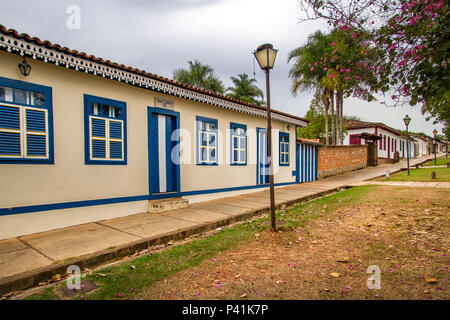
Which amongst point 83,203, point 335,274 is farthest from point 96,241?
point 335,274

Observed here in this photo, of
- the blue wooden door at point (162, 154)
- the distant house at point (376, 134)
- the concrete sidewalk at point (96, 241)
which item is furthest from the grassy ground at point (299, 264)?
the distant house at point (376, 134)

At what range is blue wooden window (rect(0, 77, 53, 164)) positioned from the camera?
13.9ft

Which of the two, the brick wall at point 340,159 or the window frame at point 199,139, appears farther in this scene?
the brick wall at point 340,159

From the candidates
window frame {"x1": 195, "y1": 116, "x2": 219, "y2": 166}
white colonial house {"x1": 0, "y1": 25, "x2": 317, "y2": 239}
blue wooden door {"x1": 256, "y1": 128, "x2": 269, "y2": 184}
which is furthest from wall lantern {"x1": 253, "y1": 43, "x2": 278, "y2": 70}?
blue wooden door {"x1": 256, "y1": 128, "x2": 269, "y2": 184}

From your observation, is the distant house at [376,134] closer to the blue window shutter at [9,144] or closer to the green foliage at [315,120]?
the green foliage at [315,120]

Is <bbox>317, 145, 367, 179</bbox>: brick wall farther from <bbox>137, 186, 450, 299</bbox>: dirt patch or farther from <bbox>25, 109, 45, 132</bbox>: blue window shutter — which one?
<bbox>25, 109, 45, 132</bbox>: blue window shutter

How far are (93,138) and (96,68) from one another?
1.43m

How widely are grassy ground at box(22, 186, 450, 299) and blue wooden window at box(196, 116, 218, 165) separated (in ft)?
9.72

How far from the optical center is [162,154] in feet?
22.0

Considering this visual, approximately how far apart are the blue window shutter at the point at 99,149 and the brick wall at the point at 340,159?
11.8 meters

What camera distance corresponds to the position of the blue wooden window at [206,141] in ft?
24.8

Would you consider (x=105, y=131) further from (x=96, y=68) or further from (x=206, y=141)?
(x=206, y=141)
